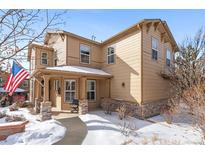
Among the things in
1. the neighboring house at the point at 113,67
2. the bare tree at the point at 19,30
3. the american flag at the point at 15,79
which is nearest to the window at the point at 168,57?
the neighboring house at the point at 113,67

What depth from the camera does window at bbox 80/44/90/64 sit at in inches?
408

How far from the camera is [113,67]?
10.1 m

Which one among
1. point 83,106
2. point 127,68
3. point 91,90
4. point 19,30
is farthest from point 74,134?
point 91,90

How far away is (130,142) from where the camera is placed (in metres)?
4.52

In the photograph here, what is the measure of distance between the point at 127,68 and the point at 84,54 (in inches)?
127

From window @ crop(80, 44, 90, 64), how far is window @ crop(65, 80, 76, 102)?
169 cm

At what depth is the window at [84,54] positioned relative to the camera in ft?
34.0

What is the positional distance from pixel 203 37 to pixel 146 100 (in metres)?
7.92

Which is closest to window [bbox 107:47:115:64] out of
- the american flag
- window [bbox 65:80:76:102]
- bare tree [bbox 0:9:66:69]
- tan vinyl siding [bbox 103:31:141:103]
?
tan vinyl siding [bbox 103:31:141:103]

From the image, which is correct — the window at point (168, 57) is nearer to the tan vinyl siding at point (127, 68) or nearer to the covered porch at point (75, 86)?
the tan vinyl siding at point (127, 68)

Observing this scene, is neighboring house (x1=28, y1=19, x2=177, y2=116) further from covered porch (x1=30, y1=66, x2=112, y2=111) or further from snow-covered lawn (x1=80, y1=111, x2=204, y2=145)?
snow-covered lawn (x1=80, y1=111, x2=204, y2=145)
